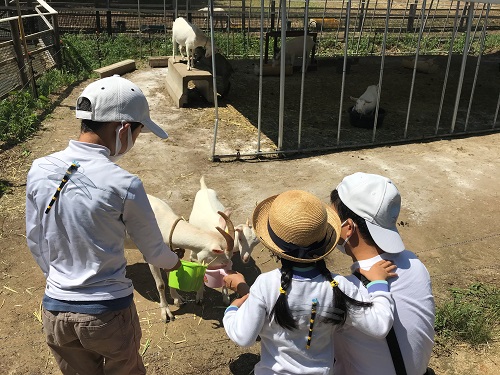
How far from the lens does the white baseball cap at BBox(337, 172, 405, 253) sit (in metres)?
1.99

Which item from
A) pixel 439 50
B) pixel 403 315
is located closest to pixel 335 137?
pixel 403 315

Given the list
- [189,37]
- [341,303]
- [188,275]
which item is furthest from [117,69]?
[341,303]

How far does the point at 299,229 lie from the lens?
1724mm

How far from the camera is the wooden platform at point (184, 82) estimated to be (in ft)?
32.2

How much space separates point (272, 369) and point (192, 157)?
5703mm

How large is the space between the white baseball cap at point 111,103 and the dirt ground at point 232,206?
2221 mm

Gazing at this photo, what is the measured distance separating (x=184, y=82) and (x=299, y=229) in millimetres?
8521

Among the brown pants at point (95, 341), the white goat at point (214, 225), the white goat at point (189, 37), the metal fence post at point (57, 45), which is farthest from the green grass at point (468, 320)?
the metal fence post at point (57, 45)

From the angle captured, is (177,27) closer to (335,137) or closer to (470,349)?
(335,137)

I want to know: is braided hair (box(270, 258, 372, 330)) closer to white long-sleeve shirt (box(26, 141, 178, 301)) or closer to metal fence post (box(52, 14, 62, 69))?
white long-sleeve shirt (box(26, 141, 178, 301))

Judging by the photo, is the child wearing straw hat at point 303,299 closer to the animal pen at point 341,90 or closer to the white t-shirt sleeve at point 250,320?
the white t-shirt sleeve at point 250,320

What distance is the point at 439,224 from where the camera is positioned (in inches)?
220

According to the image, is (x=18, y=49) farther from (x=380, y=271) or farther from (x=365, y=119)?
(x=380, y=271)

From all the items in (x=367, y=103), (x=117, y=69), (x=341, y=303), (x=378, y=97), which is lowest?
(x=367, y=103)
